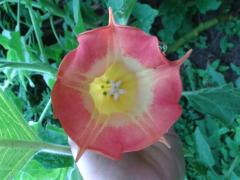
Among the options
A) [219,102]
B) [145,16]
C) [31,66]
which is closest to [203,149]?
[219,102]

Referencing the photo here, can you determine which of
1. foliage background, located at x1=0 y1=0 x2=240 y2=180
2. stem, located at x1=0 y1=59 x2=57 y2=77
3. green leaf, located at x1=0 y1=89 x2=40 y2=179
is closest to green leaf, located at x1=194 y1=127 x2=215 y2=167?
foliage background, located at x1=0 y1=0 x2=240 y2=180

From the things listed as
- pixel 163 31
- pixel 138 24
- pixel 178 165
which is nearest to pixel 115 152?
pixel 178 165

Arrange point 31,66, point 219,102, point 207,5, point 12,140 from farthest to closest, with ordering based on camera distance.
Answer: point 207,5 → point 219,102 → point 31,66 → point 12,140

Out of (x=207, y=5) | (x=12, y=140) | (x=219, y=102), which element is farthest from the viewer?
(x=207, y=5)

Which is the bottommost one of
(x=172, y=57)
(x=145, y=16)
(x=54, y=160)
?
(x=172, y=57)

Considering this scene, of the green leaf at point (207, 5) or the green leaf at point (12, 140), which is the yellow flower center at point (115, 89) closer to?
the green leaf at point (12, 140)

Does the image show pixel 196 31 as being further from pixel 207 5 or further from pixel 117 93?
pixel 117 93

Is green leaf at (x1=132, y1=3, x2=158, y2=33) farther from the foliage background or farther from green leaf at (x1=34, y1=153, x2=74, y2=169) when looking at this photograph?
green leaf at (x1=34, y1=153, x2=74, y2=169)
